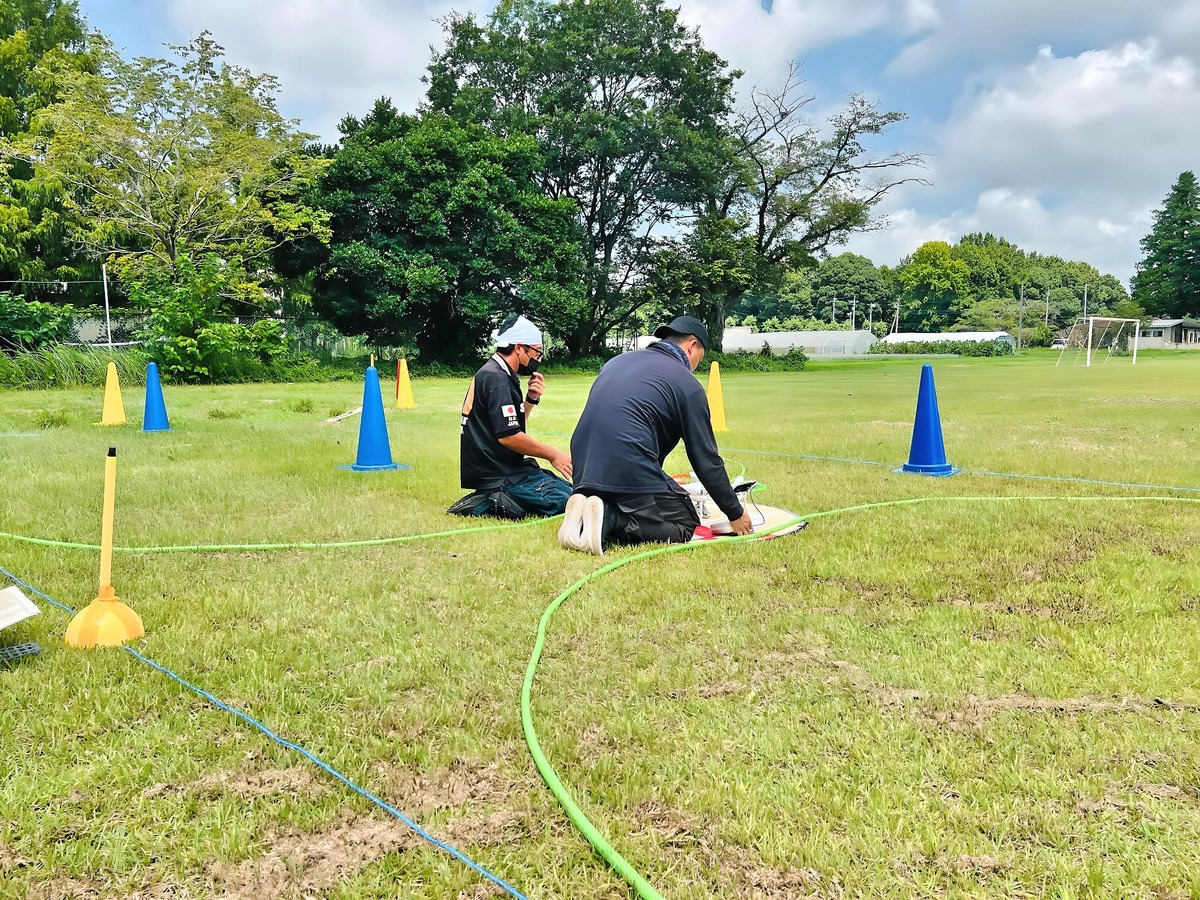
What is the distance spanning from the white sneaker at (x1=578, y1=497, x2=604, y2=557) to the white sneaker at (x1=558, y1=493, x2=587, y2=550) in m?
0.03

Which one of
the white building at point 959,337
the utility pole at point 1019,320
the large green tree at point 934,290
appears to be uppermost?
the large green tree at point 934,290

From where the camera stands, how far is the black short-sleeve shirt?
5.13m

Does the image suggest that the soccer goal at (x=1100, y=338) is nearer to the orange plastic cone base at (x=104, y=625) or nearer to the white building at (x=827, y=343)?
the white building at (x=827, y=343)

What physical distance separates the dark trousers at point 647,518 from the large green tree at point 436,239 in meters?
21.8

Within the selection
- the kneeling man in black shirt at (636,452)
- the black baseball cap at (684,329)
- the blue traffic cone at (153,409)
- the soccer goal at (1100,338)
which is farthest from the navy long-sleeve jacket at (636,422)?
the soccer goal at (1100,338)

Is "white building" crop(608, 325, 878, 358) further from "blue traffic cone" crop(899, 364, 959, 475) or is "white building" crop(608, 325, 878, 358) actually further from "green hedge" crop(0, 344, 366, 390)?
"blue traffic cone" crop(899, 364, 959, 475)

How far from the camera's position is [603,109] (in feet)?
105

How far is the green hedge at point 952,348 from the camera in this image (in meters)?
57.9

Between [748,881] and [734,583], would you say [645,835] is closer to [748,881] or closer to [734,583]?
[748,881]

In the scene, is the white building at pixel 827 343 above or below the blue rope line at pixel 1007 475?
above

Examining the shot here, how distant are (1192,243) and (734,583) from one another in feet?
260

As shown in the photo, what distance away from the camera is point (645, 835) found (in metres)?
1.87

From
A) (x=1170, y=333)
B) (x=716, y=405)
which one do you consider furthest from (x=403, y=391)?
(x=1170, y=333)

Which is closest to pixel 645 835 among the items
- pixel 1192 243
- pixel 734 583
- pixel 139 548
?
pixel 734 583
